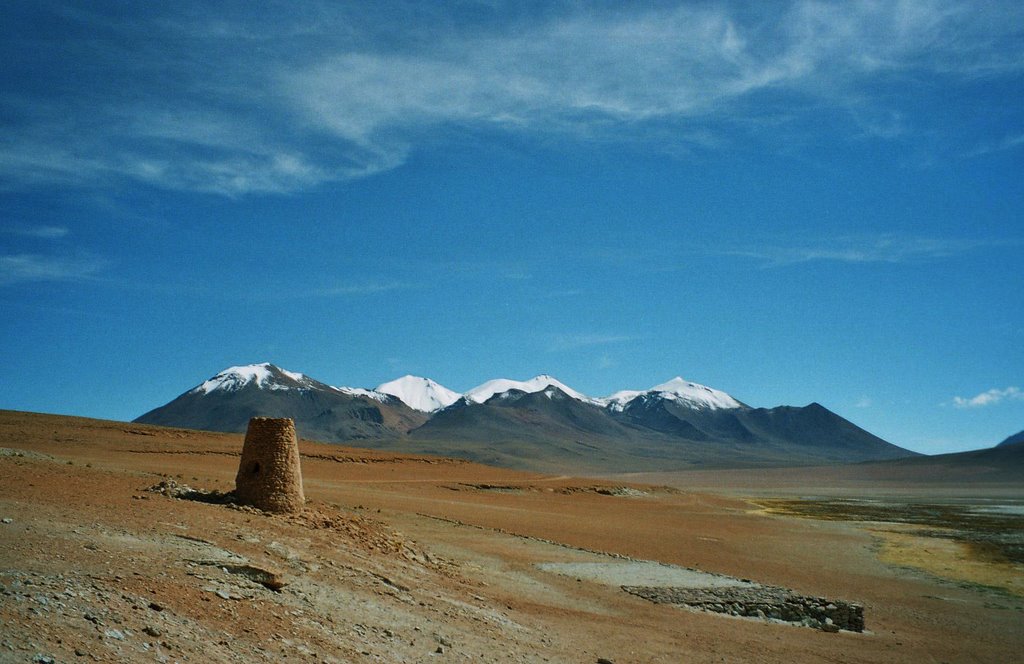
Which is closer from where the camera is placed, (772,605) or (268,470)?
(268,470)

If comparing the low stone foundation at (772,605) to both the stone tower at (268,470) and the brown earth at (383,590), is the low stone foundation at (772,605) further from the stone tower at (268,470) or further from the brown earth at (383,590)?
the stone tower at (268,470)

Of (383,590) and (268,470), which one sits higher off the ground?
(268,470)

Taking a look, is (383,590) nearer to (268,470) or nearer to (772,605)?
(268,470)

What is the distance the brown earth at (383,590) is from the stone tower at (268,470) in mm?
534

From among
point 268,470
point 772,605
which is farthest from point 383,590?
point 772,605

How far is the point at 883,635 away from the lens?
15.8m

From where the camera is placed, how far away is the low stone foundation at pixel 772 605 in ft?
53.1

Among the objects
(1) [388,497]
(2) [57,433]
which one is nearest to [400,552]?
(1) [388,497]

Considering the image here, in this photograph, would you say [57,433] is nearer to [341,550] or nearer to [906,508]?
[341,550]

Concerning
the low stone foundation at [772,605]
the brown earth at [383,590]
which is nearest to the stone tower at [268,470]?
the brown earth at [383,590]

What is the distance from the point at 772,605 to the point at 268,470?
34.2 feet

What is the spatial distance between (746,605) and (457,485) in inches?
1223

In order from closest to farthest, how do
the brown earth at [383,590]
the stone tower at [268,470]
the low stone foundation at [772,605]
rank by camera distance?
the brown earth at [383,590] → the stone tower at [268,470] → the low stone foundation at [772,605]

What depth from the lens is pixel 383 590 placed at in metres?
12.1
